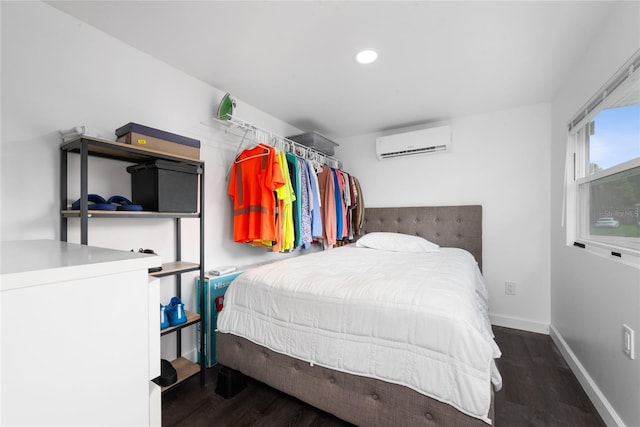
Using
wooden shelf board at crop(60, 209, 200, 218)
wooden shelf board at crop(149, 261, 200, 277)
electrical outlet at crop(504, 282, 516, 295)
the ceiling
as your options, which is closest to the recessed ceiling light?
the ceiling

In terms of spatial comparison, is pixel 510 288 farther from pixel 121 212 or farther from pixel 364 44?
pixel 121 212

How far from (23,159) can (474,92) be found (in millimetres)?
2971

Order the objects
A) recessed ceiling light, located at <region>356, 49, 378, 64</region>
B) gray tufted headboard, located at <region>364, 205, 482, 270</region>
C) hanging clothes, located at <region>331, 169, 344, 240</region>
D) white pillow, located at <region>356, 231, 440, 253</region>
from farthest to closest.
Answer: hanging clothes, located at <region>331, 169, 344, 240</region>
gray tufted headboard, located at <region>364, 205, 482, 270</region>
white pillow, located at <region>356, 231, 440, 253</region>
recessed ceiling light, located at <region>356, 49, 378, 64</region>

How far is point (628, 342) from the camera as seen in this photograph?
1168 millimetres

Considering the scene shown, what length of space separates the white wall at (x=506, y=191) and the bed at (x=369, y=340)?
1.24 metres

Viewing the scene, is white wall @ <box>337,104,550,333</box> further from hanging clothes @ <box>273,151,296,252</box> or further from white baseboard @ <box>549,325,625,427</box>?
hanging clothes @ <box>273,151,296,252</box>

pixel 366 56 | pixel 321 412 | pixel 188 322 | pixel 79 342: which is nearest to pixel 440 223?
pixel 366 56

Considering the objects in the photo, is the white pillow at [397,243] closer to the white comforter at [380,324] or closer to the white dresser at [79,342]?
the white comforter at [380,324]

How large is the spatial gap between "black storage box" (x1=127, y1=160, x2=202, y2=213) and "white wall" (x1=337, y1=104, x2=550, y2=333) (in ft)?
7.71

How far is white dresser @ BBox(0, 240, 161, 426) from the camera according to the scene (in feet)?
1.25

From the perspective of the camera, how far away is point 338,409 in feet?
3.84

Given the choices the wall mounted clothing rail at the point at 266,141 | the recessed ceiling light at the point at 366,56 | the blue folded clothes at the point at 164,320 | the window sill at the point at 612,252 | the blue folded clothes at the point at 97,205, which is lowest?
the blue folded clothes at the point at 164,320

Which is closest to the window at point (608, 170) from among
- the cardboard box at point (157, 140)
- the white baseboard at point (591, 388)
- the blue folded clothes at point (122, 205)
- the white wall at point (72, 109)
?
the white baseboard at point (591, 388)

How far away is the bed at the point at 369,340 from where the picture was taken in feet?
3.15
